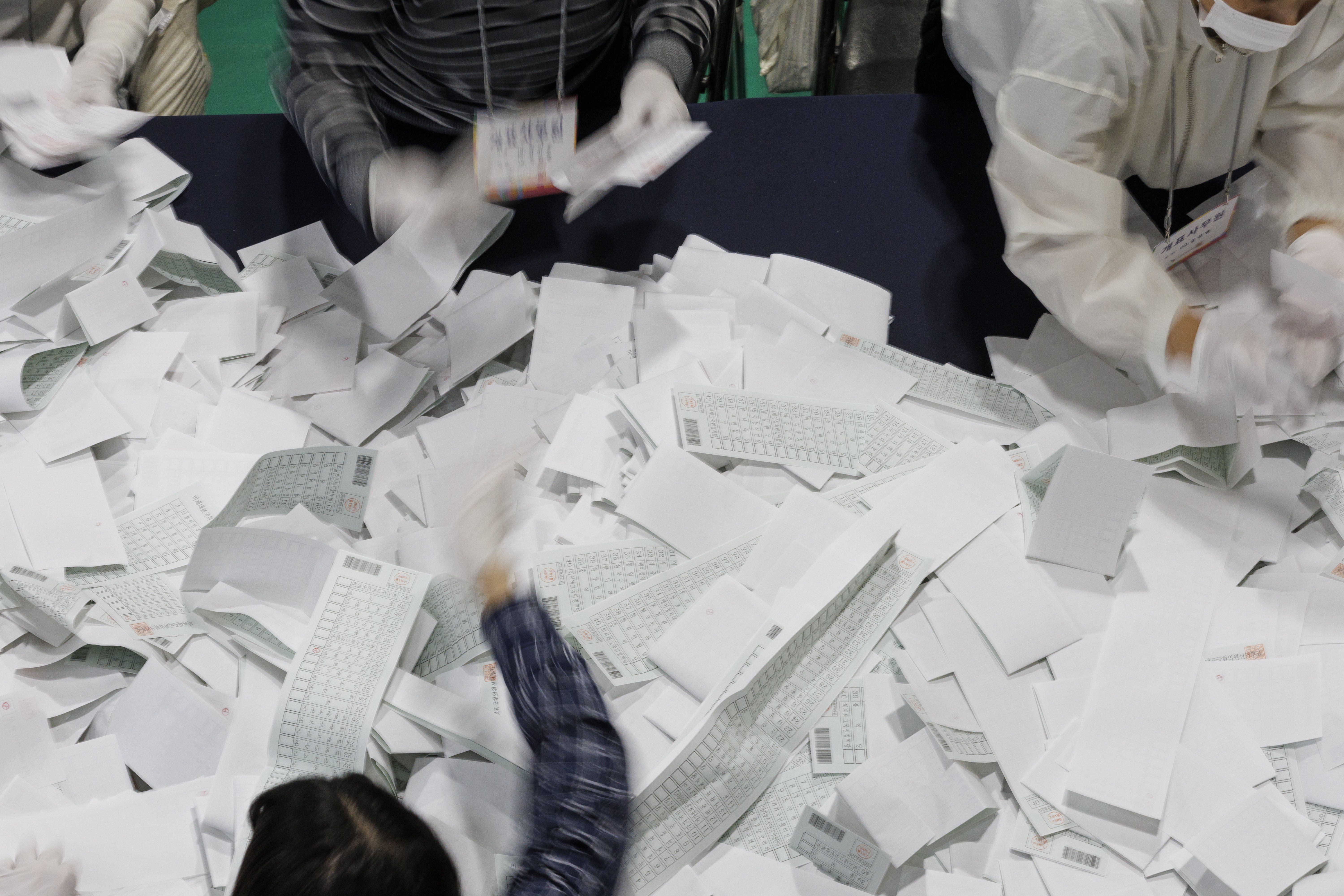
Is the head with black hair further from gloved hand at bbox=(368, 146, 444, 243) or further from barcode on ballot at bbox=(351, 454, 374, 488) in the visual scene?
gloved hand at bbox=(368, 146, 444, 243)

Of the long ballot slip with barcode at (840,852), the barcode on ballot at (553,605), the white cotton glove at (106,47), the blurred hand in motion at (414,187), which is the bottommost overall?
the long ballot slip with barcode at (840,852)

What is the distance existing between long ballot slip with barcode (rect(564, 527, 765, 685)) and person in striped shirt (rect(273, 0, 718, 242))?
0.75 meters

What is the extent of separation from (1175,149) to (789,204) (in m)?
0.68

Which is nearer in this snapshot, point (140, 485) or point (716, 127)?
point (140, 485)

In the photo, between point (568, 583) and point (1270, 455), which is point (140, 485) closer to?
point (568, 583)

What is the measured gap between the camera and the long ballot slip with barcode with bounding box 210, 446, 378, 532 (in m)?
1.60

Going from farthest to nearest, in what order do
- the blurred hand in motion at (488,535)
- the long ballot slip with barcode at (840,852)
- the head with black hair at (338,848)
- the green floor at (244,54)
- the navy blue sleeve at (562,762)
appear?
1. the green floor at (244,54)
2. the long ballot slip with barcode at (840,852)
3. the blurred hand in motion at (488,535)
4. the navy blue sleeve at (562,762)
5. the head with black hair at (338,848)

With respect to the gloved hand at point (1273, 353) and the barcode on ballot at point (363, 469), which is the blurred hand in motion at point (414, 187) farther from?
the gloved hand at point (1273, 353)

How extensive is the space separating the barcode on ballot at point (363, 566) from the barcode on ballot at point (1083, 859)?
3.17 ft

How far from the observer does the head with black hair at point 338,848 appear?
794 mm

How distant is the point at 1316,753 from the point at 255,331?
1787mm

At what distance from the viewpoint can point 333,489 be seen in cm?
161

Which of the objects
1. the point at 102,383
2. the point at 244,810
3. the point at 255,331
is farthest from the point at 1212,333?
the point at 102,383

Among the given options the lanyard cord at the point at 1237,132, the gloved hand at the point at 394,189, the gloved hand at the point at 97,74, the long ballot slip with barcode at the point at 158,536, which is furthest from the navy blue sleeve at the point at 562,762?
the gloved hand at the point at 97,74
